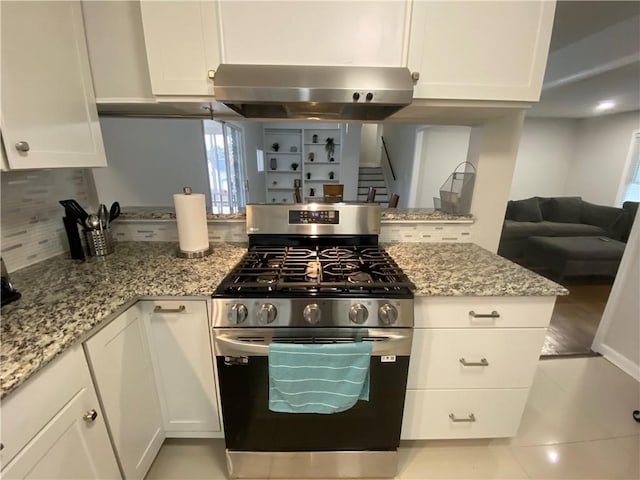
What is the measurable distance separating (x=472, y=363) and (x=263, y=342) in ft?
2.94

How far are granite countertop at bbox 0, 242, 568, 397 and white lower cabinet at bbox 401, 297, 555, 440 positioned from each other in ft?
0.29

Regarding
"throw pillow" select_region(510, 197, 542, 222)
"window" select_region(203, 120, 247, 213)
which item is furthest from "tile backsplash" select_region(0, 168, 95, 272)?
"throw pillow" select_region(510, 197, 542, 222)

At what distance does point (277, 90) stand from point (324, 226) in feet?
2.25

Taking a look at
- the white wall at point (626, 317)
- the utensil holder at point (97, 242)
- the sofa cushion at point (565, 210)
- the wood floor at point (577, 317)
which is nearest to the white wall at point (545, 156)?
the sofa cushion at point (565, 210)

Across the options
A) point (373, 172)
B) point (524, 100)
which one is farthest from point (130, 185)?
point (373, 172)

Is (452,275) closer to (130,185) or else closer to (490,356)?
(490,356)

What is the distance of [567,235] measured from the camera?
410cm

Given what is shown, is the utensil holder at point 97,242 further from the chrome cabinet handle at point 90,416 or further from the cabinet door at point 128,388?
the chrome cabinet handle at point 90,416

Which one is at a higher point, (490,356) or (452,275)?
(452,275)

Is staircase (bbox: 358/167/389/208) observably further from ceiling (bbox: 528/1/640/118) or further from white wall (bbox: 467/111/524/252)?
white wall (bbox: 467/111/524/252)

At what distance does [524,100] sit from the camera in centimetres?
122

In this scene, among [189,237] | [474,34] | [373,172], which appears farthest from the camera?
[373,172]

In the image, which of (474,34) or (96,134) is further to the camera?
(96,134)

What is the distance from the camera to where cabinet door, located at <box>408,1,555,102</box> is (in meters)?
1.12
